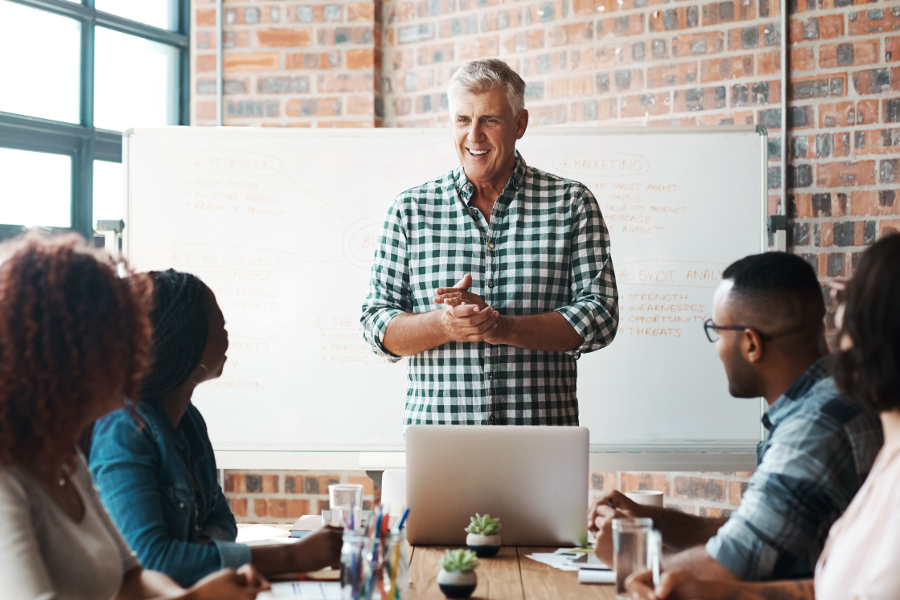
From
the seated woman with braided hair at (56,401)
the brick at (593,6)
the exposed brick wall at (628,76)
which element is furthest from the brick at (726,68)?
the seated woman with braided hair at (56,401)

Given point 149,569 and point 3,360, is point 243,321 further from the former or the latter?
point 3,360

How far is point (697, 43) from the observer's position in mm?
3326

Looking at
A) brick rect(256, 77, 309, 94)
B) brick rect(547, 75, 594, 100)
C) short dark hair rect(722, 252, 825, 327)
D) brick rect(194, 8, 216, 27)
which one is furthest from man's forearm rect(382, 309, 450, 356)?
brick rect(194, 8, 216, 27)

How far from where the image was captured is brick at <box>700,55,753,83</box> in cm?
325

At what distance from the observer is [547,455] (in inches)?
65.1

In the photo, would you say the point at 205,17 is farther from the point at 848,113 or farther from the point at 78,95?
the point at 848,113

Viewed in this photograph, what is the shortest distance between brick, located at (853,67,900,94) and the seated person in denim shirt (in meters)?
2.50

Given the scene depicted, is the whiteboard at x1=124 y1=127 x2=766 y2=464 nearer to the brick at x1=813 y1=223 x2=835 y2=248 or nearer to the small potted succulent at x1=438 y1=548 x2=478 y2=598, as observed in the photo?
the brick at x1=813 y1=223 x2=835 y2=248

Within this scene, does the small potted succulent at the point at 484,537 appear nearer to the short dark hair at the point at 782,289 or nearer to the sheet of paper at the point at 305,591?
the sheet of paper at the point at 305,591

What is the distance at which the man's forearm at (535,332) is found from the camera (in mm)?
2121

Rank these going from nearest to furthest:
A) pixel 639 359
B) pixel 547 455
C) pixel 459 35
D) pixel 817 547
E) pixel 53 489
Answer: pixel 53 489, pixel 817 547, pixel 547 455, pixel 639 359, pixel 459 35

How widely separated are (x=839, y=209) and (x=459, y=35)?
65.7 inches

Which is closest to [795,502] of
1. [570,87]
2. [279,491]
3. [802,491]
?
[802,491]

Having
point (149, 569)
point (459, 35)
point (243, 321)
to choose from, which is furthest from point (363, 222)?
point (149, 569)
